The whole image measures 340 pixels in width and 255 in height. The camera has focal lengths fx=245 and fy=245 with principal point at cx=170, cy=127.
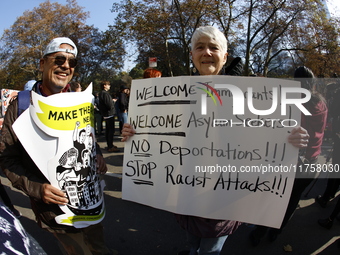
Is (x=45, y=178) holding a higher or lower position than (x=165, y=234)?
higher

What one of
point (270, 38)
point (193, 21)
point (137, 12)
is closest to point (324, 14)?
point (270, 38)

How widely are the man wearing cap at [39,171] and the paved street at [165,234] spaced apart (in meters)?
1.07

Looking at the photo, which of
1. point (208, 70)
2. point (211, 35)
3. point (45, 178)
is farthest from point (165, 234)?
point (211, 35)

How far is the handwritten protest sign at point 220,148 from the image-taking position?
147cm

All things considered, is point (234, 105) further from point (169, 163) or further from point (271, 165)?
point (169, 163)

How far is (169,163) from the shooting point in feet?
5.08

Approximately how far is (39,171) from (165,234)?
1.75 m

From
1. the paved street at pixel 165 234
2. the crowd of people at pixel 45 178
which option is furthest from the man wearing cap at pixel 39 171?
the paved street at pixel 165 234

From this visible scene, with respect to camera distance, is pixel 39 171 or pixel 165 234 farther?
pixel 165 234

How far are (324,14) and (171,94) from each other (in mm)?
18536

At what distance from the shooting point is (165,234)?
281 cm

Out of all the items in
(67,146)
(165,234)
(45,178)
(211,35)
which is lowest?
(165,234)

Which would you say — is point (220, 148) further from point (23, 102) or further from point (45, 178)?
point (23, 102)

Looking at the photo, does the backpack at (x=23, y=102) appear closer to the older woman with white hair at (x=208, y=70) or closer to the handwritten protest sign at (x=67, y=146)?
the handwritten protest sign at (x=67, y=146)
